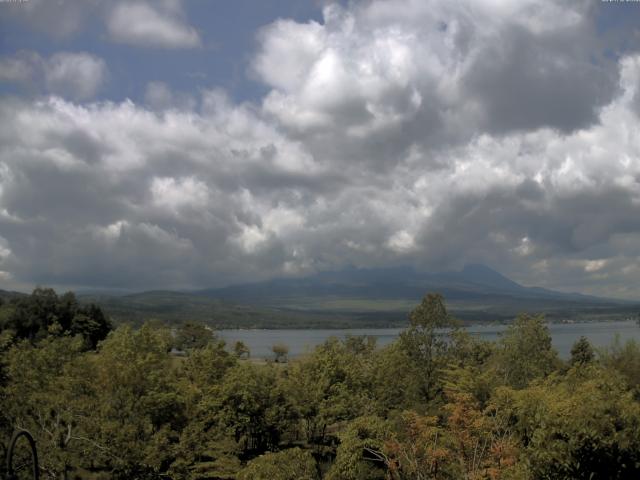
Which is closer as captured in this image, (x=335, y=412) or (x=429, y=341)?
(x=335, y=412)

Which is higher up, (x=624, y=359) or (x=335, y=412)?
(x=624, y=359)

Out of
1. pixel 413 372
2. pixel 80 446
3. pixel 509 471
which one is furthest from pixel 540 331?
pixel 80 446

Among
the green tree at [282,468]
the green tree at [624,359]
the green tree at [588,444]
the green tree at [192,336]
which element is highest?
the green tree at [588,444]

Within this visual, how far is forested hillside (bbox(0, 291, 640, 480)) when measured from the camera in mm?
15945

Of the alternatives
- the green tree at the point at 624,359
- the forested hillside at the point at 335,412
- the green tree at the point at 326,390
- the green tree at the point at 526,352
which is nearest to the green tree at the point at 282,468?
the forested hillside at the point at 335,412

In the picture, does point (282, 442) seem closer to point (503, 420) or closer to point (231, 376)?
point (231, 376)

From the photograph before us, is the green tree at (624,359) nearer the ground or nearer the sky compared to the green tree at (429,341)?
nearer the ground

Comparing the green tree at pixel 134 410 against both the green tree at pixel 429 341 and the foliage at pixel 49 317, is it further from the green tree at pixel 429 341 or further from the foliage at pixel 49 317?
the foliage at pixel 49 317

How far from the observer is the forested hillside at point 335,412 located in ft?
52.3

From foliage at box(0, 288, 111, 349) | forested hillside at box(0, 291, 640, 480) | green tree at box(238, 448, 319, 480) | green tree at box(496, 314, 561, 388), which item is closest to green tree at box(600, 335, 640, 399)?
forested hillside at box(0, 291, 640, 480)

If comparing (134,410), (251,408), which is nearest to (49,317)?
(251,408)

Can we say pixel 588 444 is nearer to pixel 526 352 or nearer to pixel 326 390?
pixel 326 390

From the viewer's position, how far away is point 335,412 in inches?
1330

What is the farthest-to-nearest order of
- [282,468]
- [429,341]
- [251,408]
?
[429,341] → [251,408] → [282,468]
